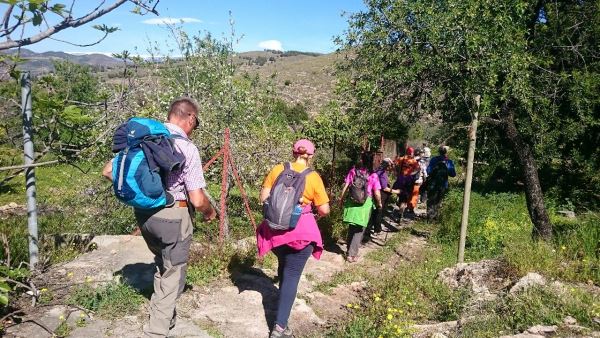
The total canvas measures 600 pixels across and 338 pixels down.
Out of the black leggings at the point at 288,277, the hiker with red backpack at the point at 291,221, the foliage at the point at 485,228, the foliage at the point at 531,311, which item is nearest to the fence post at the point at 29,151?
the hiker with red backpack at the point at 291,221

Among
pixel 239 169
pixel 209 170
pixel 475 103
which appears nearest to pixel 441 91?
pixel 475 103

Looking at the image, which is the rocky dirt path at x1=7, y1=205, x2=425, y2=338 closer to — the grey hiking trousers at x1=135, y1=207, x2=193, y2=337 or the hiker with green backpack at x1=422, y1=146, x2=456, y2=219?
the grey hiking trousers at x1=135, y1=207, x2=193, y2=337

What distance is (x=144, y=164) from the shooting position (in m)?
3.06

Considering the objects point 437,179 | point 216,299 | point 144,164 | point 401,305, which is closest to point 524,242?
point 401,305

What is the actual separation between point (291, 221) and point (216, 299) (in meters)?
1.44

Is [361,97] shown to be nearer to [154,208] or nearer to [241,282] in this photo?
[241,282]

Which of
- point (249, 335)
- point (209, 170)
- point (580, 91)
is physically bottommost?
point (249, 335)

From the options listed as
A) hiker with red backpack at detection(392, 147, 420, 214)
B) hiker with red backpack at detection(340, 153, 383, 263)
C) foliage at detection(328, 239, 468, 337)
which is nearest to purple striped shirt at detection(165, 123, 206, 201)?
foliage at detection(328, 239, 468, 337)

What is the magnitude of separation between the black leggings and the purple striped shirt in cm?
101

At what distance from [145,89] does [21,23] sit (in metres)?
4.70

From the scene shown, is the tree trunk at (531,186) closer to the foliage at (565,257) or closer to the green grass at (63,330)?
the foliage at (565,257)

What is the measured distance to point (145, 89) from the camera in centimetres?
701

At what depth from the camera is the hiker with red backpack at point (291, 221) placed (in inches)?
146

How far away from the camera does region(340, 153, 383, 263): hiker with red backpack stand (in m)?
6.39
